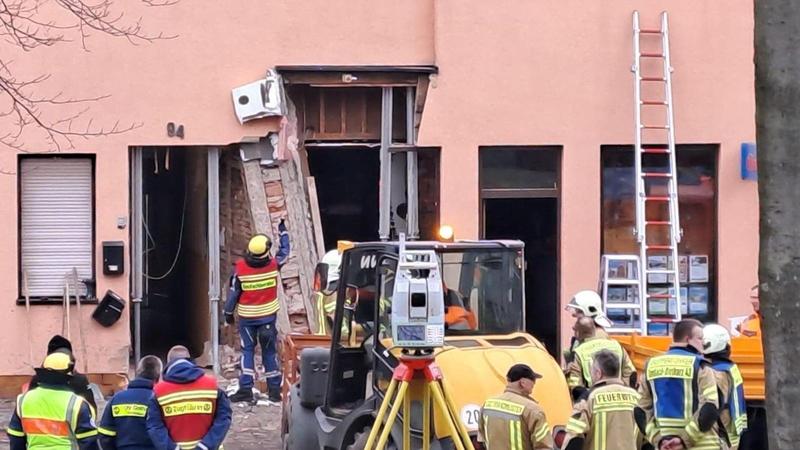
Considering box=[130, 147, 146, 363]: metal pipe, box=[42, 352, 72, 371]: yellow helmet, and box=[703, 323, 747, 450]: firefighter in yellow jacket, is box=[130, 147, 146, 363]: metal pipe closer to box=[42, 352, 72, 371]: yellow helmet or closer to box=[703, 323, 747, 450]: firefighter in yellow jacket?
box=[42, 352, 72, 371]: yellow helmet

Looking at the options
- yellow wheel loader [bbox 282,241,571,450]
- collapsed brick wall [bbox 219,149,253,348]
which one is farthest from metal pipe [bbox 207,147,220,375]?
yellow wheel loader [bbox 282,241,571,450]

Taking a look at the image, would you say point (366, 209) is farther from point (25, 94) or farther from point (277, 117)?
point (25, 94)

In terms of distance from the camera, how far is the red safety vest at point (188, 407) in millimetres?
8133

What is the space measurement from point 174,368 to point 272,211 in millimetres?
6528

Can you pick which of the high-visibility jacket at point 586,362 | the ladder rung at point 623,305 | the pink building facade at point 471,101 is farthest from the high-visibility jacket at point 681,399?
the pink building facade at point 471,101

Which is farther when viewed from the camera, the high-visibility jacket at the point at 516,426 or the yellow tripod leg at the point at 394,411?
the yellow tripod leg at the point at 394,411

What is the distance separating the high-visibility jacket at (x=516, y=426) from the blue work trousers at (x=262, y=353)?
6.45 meters

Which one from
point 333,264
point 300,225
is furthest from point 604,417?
point 300,225

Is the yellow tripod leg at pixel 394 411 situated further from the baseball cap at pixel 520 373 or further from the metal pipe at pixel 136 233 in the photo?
the metal pipe at pixel 136 233

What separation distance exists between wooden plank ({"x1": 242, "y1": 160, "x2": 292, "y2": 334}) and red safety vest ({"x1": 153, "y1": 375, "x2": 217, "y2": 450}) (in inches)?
242

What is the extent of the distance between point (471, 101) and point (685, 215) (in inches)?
111

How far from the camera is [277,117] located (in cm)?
1442

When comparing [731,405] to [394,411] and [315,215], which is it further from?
[315,215]

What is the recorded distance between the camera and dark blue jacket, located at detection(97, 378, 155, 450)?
27.0 feet
